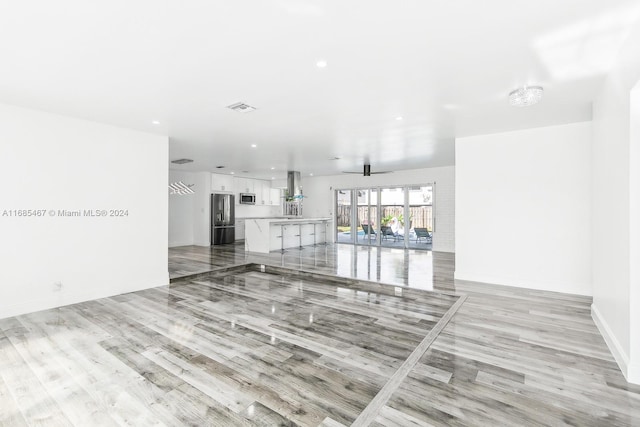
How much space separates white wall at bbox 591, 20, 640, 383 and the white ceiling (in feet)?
0.85

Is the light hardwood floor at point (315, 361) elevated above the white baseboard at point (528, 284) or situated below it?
below

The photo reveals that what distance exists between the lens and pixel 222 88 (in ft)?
10.8

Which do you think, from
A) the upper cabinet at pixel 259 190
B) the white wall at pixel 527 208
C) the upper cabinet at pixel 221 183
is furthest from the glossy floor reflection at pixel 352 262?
the upper cabinet at pixel 259 190

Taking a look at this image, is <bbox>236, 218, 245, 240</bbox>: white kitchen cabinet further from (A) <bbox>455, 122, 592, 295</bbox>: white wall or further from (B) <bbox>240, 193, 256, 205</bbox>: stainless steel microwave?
(A) <bbox>455, 122, 592, 295</bbox>: white wall

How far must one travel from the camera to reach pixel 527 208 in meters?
4.90

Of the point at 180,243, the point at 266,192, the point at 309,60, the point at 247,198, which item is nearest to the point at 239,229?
the point at 247,198

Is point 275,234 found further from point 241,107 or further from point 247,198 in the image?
point 241,107

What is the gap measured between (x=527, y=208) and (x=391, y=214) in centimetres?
551

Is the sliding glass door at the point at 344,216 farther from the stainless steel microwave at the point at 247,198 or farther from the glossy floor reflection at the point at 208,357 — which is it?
the glossy floor reflection at the point at 208,357

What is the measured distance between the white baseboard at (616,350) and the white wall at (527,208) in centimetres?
129

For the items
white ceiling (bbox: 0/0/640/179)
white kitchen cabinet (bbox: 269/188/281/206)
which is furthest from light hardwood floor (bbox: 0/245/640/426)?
white kitchen cabinet (bbox: 269/188/281/206)

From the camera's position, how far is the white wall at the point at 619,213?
2.30m

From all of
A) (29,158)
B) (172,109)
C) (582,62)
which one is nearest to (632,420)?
(582,62)

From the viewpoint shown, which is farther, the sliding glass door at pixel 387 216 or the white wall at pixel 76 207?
the sliding glass door at pixel 387 216
